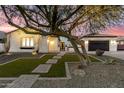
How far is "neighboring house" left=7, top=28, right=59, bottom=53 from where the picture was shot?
3981cm

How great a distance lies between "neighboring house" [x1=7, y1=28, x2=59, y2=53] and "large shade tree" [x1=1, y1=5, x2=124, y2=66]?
66.7 ft

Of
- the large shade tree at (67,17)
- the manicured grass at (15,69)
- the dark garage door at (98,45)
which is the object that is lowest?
the manicured grass at (15,69)

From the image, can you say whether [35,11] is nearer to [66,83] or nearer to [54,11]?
[54,11]

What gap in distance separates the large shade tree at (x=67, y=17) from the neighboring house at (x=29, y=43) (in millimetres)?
20333

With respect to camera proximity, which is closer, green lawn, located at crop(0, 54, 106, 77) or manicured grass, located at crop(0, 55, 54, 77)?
green lawn, located at crop(0, 54, 106, 77)

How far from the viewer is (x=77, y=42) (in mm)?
17828

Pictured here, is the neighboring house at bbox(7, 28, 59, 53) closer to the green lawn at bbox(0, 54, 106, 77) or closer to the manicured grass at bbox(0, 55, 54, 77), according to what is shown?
the green lawn at bbox(0, 54, 106, 77)

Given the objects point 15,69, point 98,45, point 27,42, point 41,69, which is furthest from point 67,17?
point 98,45

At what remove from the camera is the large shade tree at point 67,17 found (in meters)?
17.1

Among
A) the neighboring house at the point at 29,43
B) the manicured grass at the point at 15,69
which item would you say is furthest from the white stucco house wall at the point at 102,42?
the manicured grass at the point at 15,69

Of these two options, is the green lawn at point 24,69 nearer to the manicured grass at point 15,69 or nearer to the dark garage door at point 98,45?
the manicured grass at point 15,69

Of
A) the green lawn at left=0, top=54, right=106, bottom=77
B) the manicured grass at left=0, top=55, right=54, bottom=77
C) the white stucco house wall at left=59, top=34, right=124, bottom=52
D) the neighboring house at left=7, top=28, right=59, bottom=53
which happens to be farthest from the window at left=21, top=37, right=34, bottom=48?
the manicured grass at left=0, top=55, right=54, bottom=77

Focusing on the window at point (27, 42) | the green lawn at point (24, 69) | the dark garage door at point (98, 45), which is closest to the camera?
the green lawn at point (24, 69)
